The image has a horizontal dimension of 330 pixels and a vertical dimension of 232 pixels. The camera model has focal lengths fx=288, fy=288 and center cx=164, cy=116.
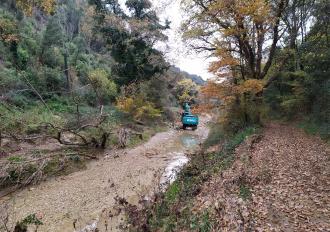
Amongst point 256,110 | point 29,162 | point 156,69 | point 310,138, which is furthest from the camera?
point 156,69

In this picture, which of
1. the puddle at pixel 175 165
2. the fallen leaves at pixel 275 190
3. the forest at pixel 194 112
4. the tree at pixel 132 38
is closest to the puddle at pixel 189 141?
the forest at pixel 194 112

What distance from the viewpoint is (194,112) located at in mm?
14477

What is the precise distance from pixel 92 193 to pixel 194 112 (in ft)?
22.9

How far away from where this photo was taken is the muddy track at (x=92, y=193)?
7.28 meters

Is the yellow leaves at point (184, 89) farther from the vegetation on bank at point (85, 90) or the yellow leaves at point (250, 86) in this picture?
the yellow leaves at point (250, 86)

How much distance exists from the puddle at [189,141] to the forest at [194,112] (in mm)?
351

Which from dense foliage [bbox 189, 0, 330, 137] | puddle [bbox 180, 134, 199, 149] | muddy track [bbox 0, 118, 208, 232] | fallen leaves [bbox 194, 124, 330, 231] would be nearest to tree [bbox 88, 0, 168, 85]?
puddle [bbox 180, 134, 199, 149]

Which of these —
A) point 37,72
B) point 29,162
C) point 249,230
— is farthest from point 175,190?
point 37,72

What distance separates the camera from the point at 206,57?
15.8 metres

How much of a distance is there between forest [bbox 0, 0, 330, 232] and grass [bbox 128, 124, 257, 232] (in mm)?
37

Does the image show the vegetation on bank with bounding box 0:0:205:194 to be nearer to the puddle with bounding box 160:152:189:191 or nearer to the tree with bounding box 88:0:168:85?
the tree with bounding box 88:0:168:85

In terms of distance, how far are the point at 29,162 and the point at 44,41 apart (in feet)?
58.1

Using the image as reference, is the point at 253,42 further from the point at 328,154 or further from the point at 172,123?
the point at 172,123

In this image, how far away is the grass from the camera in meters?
5.64
